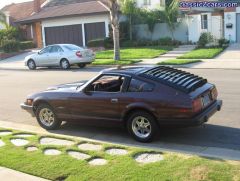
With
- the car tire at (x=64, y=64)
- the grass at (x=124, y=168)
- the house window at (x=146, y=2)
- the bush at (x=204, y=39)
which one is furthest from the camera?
the house window at (x=146, y=2)

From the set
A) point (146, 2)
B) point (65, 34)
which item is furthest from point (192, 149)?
point (65, 34)

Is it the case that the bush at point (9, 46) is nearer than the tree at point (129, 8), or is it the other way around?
Result: the tree at point (129, 8)

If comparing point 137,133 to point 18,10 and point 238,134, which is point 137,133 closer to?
point 238,134

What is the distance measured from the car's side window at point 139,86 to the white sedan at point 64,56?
15.3 metres

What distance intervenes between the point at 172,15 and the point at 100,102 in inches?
1015

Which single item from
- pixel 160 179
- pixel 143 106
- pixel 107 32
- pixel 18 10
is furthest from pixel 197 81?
pixel 18 10

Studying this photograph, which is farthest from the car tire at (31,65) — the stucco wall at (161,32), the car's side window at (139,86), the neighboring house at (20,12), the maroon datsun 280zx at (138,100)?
the neighboring house at (20,12)

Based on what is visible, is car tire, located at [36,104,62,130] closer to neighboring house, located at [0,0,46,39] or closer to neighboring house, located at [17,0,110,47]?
neighboring house, located at [17,0,110,47]

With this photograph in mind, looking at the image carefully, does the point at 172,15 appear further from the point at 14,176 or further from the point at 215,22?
the point at 14,176

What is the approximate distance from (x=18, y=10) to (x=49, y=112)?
45741mm

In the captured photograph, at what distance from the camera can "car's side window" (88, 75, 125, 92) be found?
332 inches

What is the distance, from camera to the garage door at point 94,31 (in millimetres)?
36844

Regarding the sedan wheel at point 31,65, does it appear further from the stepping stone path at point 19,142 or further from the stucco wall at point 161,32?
the stepping stone path at point 19,142

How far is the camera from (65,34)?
39.3 meters
